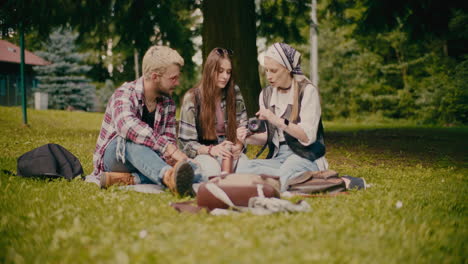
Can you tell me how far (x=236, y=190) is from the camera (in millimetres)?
3252

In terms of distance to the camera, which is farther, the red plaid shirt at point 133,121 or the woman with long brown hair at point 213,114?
the woman with long brown hair at point 213,114

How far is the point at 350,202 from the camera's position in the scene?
3.48 meters

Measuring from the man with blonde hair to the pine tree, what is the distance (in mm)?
27740

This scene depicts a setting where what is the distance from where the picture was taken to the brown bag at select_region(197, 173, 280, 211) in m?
3.18

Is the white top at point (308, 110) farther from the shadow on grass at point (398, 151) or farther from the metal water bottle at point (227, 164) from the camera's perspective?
the shadow on grass at point (398, 151)

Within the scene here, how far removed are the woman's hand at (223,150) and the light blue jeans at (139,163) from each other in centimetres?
27

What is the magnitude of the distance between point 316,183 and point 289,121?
0.68 metres

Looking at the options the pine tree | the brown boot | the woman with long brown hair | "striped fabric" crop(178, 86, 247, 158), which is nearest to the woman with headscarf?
the woman with long brown hair

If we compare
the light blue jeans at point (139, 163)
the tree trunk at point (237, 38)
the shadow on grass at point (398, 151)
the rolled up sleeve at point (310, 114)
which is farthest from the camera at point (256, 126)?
the tree trunk at point (237, 38)

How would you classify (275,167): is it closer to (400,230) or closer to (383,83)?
(400,230)

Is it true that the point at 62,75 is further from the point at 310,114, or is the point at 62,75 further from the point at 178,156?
the point at 310,114

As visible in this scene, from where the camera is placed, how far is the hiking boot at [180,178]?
3.49 m

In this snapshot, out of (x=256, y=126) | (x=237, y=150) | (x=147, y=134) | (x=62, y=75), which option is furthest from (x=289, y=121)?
(x=62, y=75)

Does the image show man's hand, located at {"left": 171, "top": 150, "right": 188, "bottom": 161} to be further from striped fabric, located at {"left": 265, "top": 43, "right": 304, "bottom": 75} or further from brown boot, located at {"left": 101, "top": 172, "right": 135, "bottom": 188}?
striped fabric, located at {"left": 265, "top": 43, "right": 304, "bottom": 75}
